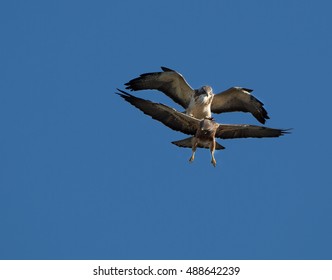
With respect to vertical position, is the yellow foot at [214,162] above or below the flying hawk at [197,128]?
below

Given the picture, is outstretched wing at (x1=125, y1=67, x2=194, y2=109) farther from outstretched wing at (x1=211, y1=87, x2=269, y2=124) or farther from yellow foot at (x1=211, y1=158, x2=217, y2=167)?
yellow foot at (x1=211, y1=158, x2=217, y2=167)

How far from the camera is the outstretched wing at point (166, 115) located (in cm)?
3384

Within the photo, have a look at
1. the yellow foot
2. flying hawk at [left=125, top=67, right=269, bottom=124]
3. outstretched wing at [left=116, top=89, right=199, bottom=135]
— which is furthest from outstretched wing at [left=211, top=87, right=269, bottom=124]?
the yellow foot

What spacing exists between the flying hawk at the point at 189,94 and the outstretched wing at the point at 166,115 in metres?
0.82

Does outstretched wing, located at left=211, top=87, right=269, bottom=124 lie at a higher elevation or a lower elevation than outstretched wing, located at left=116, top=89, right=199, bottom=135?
higher

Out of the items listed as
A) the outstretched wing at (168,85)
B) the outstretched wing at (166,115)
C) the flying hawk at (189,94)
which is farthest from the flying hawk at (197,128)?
the outstretched wing at (168,85)

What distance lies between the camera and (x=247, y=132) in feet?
113

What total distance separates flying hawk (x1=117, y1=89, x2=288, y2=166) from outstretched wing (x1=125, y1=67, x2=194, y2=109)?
1502mm

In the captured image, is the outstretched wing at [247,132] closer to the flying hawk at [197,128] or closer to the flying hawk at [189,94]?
the flying hawk at [197,128]

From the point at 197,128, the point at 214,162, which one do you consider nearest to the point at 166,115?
the point at 197,128

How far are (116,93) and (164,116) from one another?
1.55 meters

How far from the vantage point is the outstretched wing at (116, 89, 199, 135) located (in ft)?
111
